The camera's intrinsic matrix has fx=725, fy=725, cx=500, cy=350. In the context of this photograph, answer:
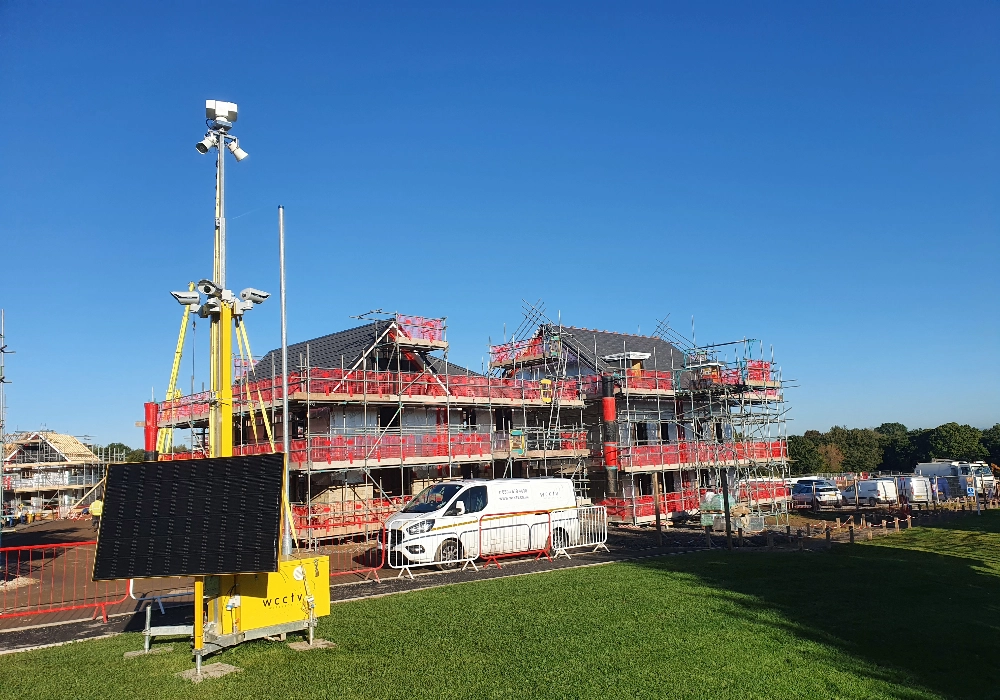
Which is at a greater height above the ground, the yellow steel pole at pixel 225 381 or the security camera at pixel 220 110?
the security camera at pixel 220 110

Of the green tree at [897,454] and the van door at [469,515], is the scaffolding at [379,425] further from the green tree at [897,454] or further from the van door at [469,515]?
the green tree at [897,454]

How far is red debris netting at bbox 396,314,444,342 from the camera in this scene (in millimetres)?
29984

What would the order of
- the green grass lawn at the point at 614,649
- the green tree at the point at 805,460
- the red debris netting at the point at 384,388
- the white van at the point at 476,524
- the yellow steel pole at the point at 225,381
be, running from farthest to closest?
the green tree at the point at 805,460, the red debris netting at the point at 384,388, the white van at the point at 476,524, the yellow steel pole at the point at 225,381, the green grass lawn at the point at 614,649

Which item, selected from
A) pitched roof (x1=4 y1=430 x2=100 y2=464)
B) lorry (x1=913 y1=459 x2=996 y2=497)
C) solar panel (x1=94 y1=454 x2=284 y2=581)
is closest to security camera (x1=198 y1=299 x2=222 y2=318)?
solar panel (x1=94 y1=454 x2=284 y2=581)

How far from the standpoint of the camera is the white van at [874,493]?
40.9 meters

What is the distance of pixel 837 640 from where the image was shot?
10.3 metres

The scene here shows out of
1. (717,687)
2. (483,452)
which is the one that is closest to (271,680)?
(717,687)

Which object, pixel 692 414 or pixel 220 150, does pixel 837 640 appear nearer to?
pixel 220 150

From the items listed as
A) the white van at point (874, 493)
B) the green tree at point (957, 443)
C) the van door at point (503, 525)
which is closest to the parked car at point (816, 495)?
the white van at point (874, 493)

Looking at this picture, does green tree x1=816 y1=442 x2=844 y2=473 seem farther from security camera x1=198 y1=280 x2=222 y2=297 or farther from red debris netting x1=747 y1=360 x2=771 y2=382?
security camera x1=198 y1=280 x2=222 y2=297

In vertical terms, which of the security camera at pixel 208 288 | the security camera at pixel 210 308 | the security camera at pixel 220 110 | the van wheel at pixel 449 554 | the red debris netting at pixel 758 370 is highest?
the security camera at pixel 220 110

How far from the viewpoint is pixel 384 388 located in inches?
1109

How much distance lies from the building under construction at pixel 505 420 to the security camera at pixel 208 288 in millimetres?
12892

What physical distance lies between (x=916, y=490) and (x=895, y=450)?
149 feet
